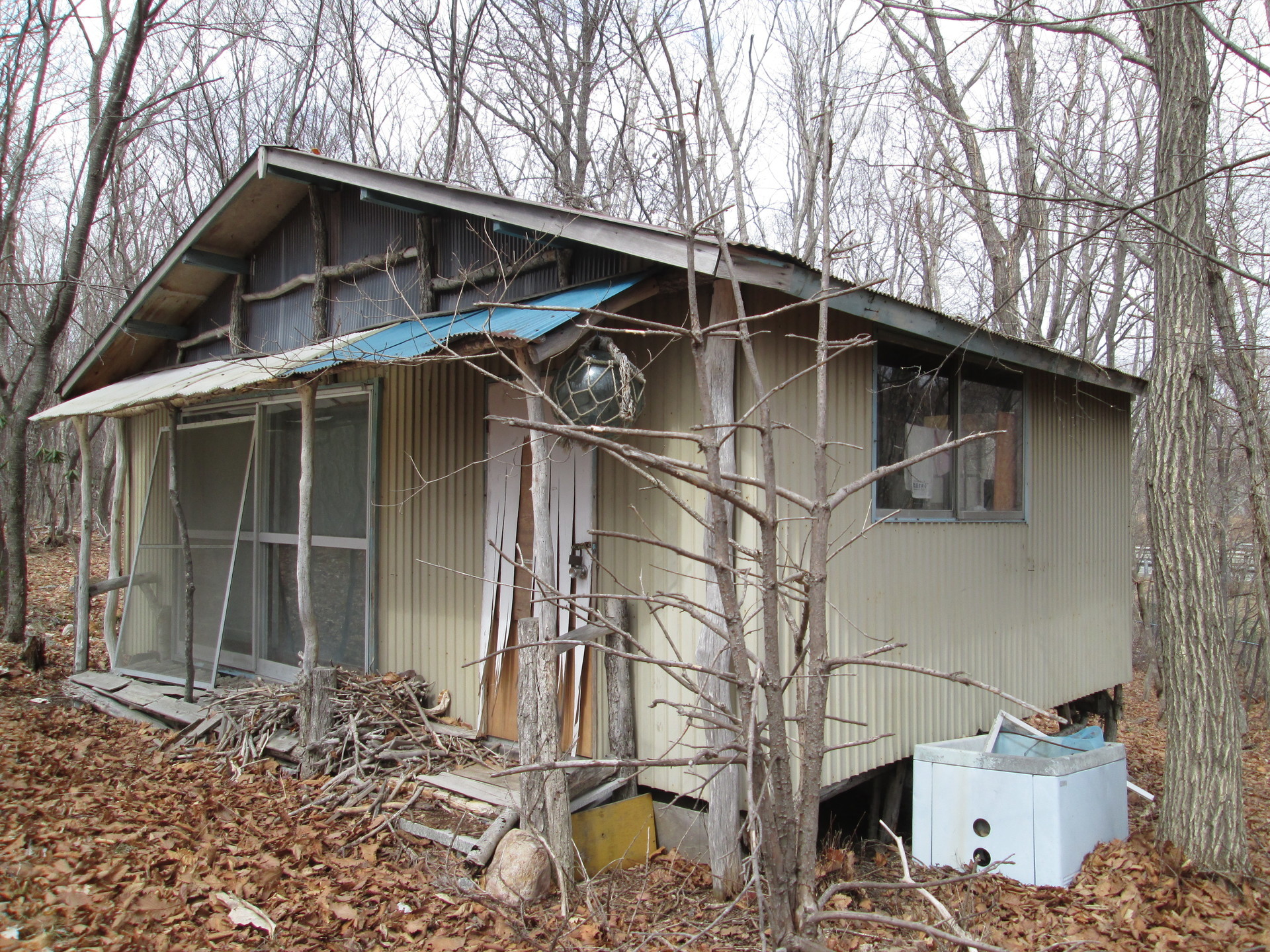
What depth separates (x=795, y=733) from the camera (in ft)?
15.5

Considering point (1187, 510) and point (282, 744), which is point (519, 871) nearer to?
point (282, 744)

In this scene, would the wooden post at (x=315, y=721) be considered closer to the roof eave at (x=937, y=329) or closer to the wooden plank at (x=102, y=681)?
the wooden plank at (x=102, y=681)

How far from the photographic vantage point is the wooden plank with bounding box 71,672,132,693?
7.50 meters

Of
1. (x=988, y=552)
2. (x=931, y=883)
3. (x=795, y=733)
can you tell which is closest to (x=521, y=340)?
(x=795, y=733)

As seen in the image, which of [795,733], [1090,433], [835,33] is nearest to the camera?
[795,733]

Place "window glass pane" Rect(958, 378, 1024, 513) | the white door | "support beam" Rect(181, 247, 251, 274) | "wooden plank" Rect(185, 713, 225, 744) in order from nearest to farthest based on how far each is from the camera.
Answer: the white door
"wooden plank" Rect(185, 713, 225, 744)
"window glass pane" Rect(958, 378, 1024, 513)
"support beam" Rect(181, 247, 251, 274)

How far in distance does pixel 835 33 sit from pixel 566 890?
53.2 ft

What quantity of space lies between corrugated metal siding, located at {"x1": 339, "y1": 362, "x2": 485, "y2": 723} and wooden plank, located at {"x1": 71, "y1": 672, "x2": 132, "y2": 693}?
107 inches

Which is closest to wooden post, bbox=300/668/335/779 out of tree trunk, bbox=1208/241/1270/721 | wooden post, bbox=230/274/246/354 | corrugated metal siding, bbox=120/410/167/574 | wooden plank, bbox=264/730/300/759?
wooden plank, bbox=264/730/300/759

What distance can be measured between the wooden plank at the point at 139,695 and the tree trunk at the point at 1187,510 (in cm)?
731

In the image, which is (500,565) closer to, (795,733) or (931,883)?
(795,733)

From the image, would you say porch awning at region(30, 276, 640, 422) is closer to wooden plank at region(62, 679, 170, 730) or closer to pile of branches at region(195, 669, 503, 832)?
pile of branches at region(195, 669, 503, 832)

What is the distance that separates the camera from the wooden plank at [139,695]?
7.02 meters

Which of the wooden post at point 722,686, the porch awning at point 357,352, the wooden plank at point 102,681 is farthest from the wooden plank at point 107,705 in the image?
the wooden post at point 722,686
